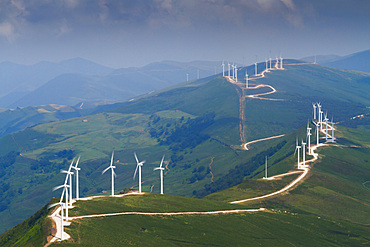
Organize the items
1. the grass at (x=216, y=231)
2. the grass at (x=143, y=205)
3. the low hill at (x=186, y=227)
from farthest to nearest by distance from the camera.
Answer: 1. the grass at (x=143, y=205)
2. the low hill at (x=186, y=227)
3. the grass at (x=216, y=231)

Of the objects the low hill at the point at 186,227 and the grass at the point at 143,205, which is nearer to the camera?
the low hill at the point at 186,227

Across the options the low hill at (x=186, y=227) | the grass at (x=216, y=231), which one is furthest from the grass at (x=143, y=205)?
the grass at (x=216, y=231)

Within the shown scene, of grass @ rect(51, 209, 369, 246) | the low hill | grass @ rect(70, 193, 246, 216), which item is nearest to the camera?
grass @ rect(51, 209, 369, 246)

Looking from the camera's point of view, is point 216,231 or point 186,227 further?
point 216,231

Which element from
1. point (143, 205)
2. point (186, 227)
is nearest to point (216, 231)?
point (186, 227)

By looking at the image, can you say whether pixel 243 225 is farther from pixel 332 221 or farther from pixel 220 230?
pixel 332 221

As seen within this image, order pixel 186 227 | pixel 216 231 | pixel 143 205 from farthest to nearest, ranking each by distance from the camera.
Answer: pixel 143 205 < pixel 216 231 < pixel 186 227

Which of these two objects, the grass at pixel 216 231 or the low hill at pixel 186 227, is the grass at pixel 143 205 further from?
the grass at pixel 216 231

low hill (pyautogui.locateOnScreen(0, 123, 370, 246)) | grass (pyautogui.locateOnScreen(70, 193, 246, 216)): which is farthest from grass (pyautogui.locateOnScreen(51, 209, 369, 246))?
grass (pyautogui.locateOnScreen(70, 193, 246, 216))

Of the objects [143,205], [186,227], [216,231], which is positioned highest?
[143,205]

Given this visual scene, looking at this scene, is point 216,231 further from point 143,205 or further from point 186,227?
point 143,205

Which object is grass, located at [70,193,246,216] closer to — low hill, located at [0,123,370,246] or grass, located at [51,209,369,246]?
low hill, located at [0,123,370,246]
